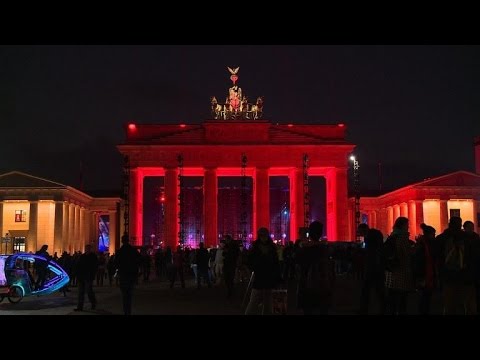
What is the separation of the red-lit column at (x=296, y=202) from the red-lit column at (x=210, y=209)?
776 cm

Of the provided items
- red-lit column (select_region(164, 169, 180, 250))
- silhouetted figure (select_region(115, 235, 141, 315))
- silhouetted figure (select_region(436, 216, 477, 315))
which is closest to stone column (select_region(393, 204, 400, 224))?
red-lit column (select_region(164, 169, 180, 250))

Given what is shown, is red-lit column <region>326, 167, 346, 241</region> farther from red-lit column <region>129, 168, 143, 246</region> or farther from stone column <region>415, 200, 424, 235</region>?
red-lit column <region>129, 168, 143, 246</region>

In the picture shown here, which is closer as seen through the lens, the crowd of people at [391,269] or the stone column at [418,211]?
the crowd of people at [391,269]

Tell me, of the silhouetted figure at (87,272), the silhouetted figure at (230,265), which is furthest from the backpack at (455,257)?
the silhouetted figure at (230,265)

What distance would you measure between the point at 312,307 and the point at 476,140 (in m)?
68.7

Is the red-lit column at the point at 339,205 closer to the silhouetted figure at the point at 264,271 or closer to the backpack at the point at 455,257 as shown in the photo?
the silhouetted figure at the point at 264,271

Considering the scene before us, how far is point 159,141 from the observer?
6694 centimetres

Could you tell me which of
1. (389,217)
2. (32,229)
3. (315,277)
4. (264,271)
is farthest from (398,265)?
(389,217)

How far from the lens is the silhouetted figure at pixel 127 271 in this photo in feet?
51.4

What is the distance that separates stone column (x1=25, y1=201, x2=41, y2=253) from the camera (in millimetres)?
64750

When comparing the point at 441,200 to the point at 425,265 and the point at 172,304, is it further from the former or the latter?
the point at 425,265

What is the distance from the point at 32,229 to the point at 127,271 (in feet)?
172

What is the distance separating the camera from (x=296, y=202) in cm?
6631

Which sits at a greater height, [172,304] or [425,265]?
[425,265]
